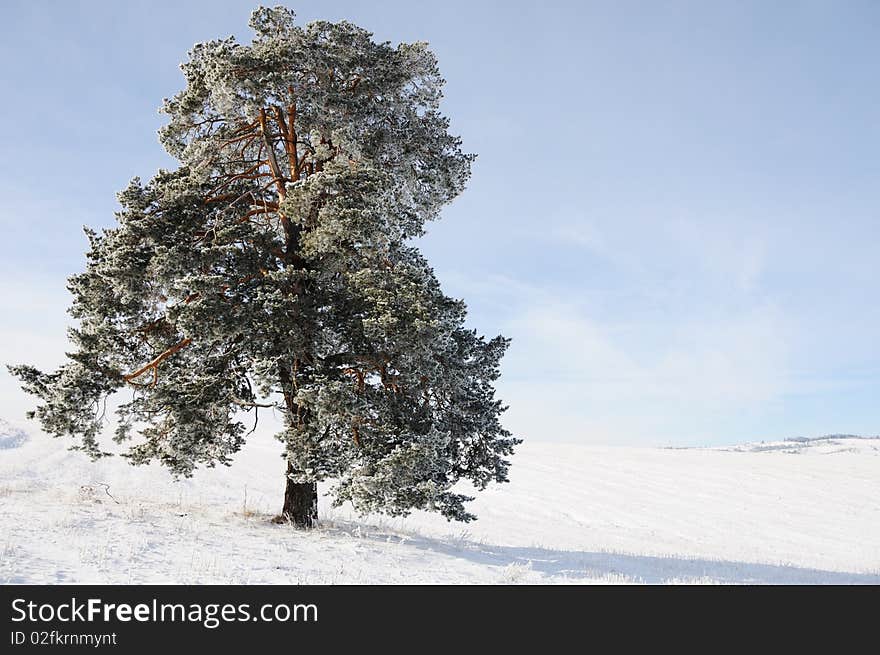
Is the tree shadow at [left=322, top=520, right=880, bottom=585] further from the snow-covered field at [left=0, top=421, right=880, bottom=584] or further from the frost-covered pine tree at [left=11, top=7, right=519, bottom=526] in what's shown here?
the frost-covered pine tree at [left=11, top=7, right=519, bottom=526]

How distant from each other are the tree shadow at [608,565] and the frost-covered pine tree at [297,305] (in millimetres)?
1575

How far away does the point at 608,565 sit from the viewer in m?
13.0

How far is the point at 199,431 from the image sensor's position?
1155 centimetres

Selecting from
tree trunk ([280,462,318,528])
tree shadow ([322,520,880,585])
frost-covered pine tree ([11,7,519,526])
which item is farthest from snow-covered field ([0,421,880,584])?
frost-covered pine tree ([11,7,519,526])

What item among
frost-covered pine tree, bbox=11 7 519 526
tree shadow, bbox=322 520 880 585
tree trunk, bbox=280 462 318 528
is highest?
frost-covered pine tree, bbox=11 7 519 526

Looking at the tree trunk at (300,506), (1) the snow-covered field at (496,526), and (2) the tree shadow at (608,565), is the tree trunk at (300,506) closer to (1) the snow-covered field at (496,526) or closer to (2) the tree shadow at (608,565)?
(2) the tree shadow at (608,565)

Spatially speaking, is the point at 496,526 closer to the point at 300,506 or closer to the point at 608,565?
the point at 608,565

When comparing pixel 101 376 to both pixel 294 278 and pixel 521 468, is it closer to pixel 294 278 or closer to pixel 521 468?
pixel 294 278

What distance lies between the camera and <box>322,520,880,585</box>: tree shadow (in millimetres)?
11445

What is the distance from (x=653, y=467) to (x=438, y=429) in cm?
3094

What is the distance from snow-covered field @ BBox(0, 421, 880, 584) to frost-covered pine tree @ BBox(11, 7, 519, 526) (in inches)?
51.4

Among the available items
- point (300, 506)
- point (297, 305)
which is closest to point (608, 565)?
point (300, 506)

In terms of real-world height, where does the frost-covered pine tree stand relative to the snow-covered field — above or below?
above
